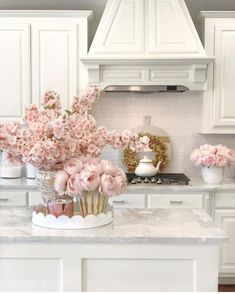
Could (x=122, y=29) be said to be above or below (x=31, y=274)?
above

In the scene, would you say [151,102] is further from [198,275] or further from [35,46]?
[198,275]

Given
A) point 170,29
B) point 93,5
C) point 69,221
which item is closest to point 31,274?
point 69,221

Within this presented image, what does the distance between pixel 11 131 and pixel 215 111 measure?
2.50 m

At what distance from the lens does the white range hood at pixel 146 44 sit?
3951mm

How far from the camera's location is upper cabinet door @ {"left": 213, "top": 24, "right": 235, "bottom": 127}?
4.06 metres

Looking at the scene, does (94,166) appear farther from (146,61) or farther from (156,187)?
(146,61)

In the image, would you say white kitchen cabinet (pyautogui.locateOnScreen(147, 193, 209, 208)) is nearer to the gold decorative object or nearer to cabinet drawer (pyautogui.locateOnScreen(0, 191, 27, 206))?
the gold decorative object

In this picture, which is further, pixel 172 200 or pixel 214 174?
pixel 214 174

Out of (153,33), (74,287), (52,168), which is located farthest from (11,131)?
(153,33)

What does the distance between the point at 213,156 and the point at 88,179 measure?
2.19 m

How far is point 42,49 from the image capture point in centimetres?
405

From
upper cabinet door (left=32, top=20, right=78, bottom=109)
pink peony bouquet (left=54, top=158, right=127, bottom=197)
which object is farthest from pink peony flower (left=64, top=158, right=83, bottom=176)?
upper cabinet door (left=32, top=20, right=78, bottom=109)

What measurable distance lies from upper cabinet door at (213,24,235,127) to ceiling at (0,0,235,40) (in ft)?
1.62

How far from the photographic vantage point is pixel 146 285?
2.00 metres
